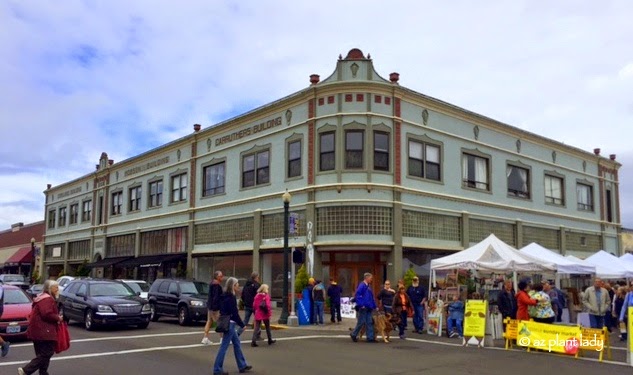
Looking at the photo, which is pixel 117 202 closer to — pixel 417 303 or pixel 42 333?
pixel 417 303

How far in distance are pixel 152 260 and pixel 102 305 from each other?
1797cm

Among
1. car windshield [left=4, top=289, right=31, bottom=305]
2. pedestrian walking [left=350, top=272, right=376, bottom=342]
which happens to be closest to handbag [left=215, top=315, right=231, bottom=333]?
pedestrian walking [left=350, top=272, right=376, bottom=342]

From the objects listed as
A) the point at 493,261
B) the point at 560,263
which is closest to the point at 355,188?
the point at 493,261

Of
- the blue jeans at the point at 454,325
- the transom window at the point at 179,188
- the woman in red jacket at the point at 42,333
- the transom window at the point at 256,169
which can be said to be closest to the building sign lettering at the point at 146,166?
the transom window at the point at 179,188

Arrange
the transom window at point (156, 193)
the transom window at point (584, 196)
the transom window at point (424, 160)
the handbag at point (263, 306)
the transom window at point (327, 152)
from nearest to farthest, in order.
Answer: the handbag at point (263, 306) → the transom window at point (327, 152) → the transom window at point (424, 160) → the transom window at point (584, 196) → the transom window at point (156, 193)

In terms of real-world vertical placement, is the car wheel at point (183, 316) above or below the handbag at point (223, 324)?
below

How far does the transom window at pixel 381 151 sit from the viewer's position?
83.0 ft

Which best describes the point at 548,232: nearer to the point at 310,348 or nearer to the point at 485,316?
the point at 485,316

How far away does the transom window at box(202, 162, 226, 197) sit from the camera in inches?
1251

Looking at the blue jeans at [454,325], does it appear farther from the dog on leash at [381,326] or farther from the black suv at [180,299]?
the black suv at [180,299]

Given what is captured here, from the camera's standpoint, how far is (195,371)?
11.3 meters

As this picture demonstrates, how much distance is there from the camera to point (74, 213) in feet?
162

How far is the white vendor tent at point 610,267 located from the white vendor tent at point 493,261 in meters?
5.89

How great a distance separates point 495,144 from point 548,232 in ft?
21.6
